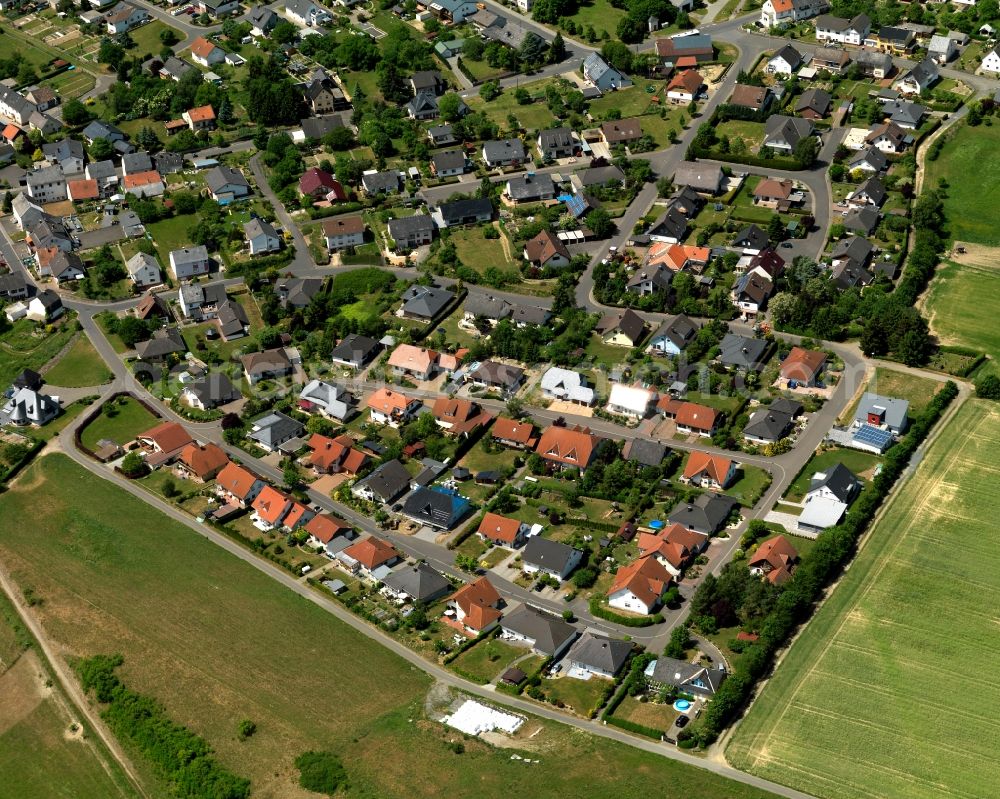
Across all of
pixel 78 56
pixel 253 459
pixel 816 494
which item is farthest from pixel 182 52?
pixel 816 494

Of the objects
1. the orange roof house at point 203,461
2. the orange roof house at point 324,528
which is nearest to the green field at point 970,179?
the orange roof house at point 324,528

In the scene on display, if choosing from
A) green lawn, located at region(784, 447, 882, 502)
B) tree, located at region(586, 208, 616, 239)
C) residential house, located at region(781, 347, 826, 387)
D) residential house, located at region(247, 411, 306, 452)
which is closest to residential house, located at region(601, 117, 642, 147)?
tree, located at region(586, 208, 616, 239)

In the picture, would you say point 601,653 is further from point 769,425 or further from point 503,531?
point 769,425

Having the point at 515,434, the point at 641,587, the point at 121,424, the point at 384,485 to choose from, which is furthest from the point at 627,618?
the point at 121,424

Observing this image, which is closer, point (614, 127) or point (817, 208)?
point (817, 208)

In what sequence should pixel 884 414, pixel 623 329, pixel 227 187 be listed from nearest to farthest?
pixel 884 414 → pixel 623 329 → pixel 227 187

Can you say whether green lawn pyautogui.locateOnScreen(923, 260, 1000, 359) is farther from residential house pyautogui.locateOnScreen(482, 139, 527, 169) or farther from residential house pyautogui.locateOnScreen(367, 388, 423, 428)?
residential house pyautogui.locateOnScreen(482, 139, 527, 169)

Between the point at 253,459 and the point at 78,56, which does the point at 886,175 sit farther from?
the point at 78,56

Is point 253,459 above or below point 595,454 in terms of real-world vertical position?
below

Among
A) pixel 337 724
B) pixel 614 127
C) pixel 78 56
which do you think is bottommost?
pixel 78 56
